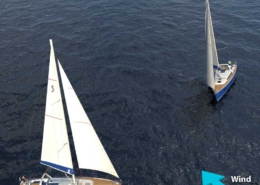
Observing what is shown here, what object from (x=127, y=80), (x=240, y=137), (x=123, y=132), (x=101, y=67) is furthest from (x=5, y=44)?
(x=240, y=137)

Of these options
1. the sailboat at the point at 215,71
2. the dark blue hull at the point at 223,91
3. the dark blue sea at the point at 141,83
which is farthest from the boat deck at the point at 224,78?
the dark blue sea at the point at 141,83

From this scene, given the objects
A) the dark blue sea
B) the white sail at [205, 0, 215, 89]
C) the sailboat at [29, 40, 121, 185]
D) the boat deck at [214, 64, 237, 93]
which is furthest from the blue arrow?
the white sail at [205, 0, 215, 89]

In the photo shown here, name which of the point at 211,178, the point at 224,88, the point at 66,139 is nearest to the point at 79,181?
the point at 66,139

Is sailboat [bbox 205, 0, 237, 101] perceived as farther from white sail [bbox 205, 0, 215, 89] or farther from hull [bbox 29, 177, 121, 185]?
hull [bbox 29, 177, 121, 185]

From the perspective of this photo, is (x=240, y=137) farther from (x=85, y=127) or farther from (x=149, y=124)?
(x=85, y=127)

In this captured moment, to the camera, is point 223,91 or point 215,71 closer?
point 223,91

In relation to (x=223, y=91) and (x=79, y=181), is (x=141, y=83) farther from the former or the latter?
(x=79, y=181)

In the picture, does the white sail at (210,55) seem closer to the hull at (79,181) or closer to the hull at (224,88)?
the hull at (224,88)
